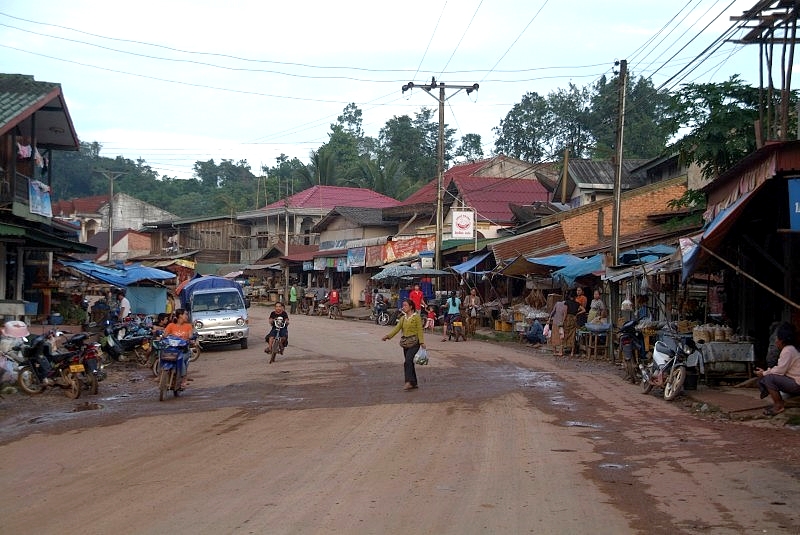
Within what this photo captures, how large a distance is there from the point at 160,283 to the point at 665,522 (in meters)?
30.4

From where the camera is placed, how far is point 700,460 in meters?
9.07

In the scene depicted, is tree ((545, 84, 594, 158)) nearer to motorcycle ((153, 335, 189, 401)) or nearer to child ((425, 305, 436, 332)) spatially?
child ((425, 305, 436, 332))

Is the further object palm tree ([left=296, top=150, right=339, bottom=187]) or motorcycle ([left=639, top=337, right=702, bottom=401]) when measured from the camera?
palm tree ([left=296, top=150, right=339, bottom=187])

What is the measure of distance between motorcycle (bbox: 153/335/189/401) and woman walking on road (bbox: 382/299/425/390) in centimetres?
387

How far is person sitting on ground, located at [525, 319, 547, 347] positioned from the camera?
27.5 meters

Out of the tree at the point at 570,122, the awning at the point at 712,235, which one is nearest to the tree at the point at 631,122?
the tree at the point at 570,122

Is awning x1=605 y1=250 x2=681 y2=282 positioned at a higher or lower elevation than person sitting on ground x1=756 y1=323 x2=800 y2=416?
higher

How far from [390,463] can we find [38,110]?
20.4m

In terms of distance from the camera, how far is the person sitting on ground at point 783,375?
1147cm

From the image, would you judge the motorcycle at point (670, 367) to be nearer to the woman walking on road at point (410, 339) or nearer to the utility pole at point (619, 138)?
the woman walking on road at point (410, 339)

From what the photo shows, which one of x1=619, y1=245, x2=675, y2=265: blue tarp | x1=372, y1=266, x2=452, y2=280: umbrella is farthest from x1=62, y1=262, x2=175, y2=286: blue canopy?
x1=619, y1=245, x2=675, y2=265: blue tarp

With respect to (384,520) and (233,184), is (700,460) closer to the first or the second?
(384,520)

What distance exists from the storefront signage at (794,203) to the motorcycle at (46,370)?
12.6 meters

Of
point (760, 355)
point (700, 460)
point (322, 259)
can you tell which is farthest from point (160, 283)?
point (700, 460)
